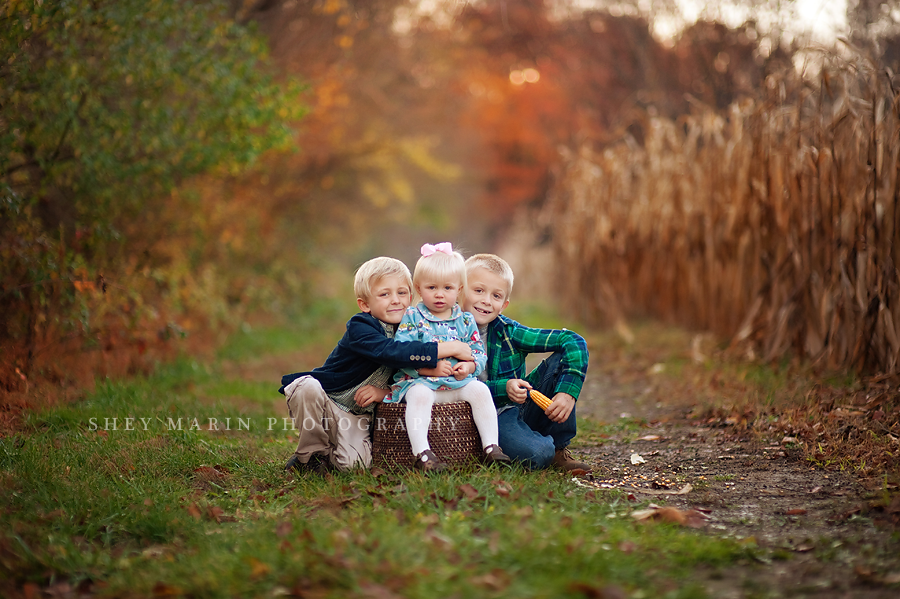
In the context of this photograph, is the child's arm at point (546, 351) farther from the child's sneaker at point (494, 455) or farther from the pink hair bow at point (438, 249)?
the pink hair bow at point (438, 249)

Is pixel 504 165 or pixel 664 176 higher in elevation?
pixel 504 165

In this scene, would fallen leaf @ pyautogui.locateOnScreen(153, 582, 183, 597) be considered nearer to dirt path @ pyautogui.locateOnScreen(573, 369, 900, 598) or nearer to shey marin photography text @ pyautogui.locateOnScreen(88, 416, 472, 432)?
shey marin photography text @ pyautogui.locateOnScreen(88, 416, 472, 432)

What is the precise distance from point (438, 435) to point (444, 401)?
17 centimetres

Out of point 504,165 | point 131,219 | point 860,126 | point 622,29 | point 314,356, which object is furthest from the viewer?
point 504,165

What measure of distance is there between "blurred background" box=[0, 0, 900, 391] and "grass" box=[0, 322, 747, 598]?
1.86m

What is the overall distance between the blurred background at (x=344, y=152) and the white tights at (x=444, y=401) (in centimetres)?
292

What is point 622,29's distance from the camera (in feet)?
43.5

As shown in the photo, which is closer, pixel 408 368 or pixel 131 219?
pixel 408 368

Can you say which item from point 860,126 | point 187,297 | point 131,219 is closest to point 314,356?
point 187,297

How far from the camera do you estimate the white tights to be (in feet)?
11.8

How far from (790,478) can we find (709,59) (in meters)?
7.66

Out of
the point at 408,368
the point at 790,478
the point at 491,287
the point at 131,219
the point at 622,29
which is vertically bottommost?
the point at 790,478

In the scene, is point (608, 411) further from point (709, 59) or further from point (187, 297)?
point (709, 59)

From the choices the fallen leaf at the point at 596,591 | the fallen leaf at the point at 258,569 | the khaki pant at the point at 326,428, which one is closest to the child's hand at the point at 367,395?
the khaki pant at the point at 326,428
